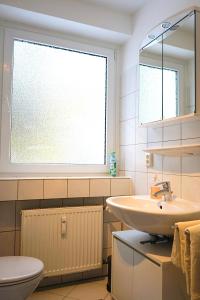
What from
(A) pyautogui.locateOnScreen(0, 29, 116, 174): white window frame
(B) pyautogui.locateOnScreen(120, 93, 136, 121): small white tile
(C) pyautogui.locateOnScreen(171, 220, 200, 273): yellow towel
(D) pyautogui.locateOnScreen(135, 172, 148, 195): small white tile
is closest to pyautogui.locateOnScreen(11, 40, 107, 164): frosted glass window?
(A) pyautogui.locateOnScreen(0, 29, 116, 174): white window frame

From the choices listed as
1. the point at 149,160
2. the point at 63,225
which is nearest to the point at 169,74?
the point at 149,160

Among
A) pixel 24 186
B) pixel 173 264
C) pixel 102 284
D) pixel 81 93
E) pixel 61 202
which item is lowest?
pixel 102 284

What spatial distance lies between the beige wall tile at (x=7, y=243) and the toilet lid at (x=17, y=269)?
0.32 meters

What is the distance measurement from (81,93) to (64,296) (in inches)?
65.9

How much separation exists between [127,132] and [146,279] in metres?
1.24

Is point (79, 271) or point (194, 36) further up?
point (194, 36)

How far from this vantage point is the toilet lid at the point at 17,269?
1299mm

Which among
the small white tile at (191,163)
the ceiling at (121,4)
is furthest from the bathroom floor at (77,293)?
the ceiling at (121,4)

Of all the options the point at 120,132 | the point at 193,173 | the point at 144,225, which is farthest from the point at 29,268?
the point at 120,132

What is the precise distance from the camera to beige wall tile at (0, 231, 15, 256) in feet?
5.98

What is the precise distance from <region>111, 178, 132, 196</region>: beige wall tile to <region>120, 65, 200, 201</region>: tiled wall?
0.08 m

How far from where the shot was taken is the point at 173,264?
1182mm

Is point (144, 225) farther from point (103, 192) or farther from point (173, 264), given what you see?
point (103, 192)

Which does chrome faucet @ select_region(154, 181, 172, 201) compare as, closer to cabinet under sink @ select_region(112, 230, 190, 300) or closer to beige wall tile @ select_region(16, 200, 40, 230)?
cabinet under sink @ select_region(112, 230, 190, 300)
